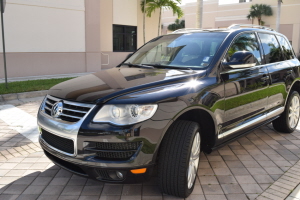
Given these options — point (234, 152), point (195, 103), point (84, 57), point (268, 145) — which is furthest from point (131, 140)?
point (84, 57)

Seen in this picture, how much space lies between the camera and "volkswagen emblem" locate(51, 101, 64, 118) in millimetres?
2949

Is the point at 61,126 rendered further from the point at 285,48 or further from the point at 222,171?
the point at 285,48

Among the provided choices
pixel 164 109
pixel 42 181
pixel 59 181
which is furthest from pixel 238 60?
pixel 42 181

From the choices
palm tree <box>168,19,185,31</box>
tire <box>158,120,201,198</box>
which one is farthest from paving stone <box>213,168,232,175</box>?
palm tree <box>168,19,185,31</box>

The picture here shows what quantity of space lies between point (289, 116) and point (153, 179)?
3.01m

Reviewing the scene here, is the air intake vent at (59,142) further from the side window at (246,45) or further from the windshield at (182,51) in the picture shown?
the side window at (246,45)

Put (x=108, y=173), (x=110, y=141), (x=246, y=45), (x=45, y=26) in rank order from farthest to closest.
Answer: (x=45, y=26), (x=246, y=45), (x=108, y=173), (x=110, y=141)

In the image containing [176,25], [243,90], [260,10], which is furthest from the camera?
[176,25]

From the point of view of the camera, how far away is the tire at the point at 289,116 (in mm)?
5133

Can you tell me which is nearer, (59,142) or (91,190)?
(59,142)

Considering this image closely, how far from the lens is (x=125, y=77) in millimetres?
3342

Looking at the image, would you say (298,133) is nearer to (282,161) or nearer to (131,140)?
(282,161)

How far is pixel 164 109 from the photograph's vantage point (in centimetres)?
276

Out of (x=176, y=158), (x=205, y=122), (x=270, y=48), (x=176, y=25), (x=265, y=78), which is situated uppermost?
(x=176, y=25)
